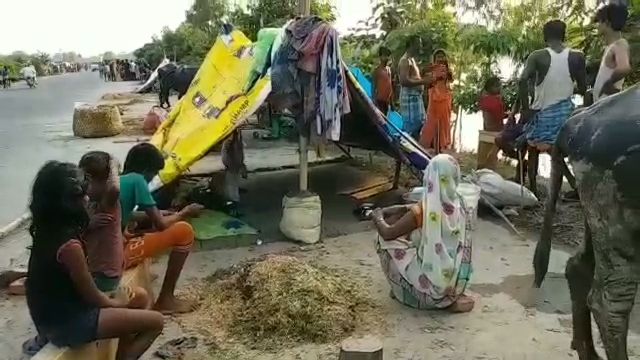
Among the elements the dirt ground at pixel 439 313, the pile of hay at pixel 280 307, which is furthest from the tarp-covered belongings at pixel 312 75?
the pile of hay at pixel 280 307

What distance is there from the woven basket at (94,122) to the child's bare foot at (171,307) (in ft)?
35.4

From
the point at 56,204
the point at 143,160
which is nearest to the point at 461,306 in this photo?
the point at 143,160

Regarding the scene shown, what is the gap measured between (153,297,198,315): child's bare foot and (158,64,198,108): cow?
11330mm

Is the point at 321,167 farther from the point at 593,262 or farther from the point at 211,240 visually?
the point at 593,262

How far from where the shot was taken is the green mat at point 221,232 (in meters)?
6.40

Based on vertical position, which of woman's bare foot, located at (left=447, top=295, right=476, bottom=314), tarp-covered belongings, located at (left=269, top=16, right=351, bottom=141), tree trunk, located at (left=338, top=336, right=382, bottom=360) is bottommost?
woman's bare foot, located at (left=447, top=295, right=476, bottom=314)

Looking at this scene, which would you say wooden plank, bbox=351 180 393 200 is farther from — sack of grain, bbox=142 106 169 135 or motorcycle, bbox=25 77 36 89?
motorcycle, bbox=25 77 36 89

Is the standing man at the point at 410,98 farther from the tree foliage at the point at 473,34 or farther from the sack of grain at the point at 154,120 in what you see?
the sack of grain at the point at 154,120

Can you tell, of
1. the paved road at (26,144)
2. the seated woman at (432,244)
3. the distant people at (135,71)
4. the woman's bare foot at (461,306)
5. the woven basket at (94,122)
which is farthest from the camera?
the distant people at (135,71)

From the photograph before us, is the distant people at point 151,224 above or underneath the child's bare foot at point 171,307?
above

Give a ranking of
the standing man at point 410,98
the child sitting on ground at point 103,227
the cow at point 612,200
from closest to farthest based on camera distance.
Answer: the cow at point 612,200 < the child sitting on ground at point 103,227 < the standing man at point 410,98

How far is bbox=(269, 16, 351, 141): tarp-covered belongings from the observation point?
6207 mm

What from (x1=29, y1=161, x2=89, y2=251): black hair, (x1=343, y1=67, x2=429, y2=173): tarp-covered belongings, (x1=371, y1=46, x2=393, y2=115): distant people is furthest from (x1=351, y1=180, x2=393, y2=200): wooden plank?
(x1=29, y1=161, x2=89, y2=251): black hair

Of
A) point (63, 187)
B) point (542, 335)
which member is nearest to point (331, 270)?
point (542, 335)
